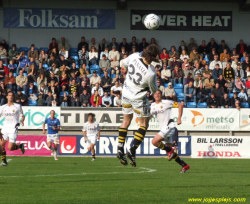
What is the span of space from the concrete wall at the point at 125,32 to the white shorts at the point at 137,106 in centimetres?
2493

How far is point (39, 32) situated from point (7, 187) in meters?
26.0

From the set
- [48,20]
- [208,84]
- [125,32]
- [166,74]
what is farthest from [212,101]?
[48,20]

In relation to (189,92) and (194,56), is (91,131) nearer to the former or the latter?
(189,92)

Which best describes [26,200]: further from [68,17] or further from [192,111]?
[68,17]

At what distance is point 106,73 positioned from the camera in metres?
27.9

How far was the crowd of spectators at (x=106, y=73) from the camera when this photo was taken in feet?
88.4

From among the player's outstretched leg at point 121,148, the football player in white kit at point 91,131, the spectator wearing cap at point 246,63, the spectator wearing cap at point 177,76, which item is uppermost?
the spectator wearing cap at point 246,63

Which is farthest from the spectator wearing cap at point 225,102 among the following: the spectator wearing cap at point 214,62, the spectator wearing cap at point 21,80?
the spectator wearing cap at point 21,80

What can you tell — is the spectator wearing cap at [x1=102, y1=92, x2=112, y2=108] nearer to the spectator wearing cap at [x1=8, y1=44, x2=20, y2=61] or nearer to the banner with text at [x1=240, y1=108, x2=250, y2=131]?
the banner with text at [x1=240, y1=108, x2=250, y2=131]

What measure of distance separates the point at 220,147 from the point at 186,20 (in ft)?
40.1

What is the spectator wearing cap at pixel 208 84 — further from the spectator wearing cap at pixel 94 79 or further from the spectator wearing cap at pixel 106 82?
the spectator wearing cap at pixel 94 79

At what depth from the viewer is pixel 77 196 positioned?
8.31m

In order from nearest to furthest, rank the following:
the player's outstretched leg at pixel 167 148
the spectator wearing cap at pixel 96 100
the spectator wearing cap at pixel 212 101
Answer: the player's outstretched leg at pixel 167 148 < the spectator wearing cap at pixel 96 100 < the spectator wearing cap at pixel 212 101

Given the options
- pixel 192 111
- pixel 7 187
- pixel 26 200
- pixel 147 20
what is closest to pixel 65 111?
pixel 192 111
